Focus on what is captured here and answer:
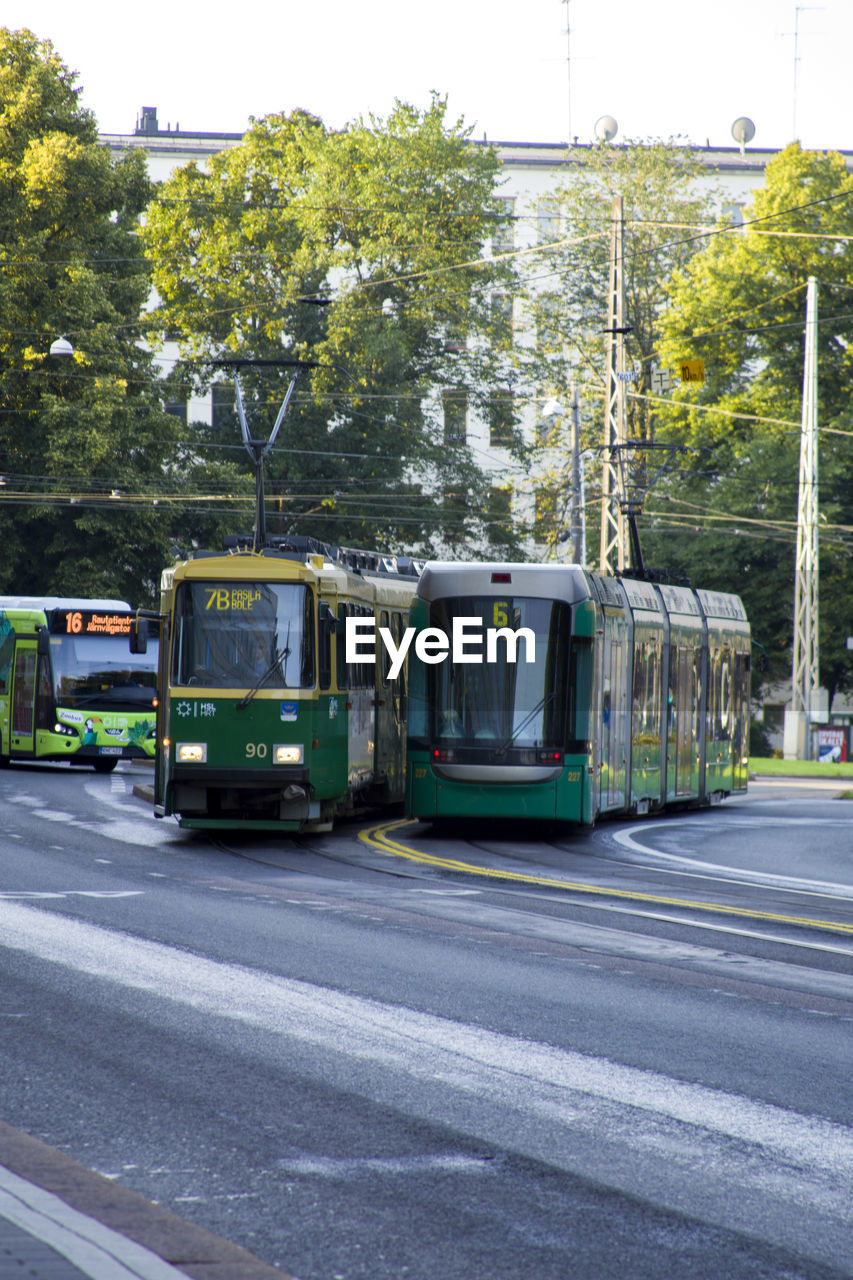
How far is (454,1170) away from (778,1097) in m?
1.65

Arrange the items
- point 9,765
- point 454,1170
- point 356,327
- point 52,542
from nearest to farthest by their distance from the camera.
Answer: point 454,1170 → point 9,765 → point 52,542 → point 356,327

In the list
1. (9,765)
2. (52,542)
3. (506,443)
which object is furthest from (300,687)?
(506,443)

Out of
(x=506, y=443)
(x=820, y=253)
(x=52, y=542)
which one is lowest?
(x=52, y=542)

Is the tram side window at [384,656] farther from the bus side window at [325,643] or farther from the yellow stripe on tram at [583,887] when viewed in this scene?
the bus side window at [325,643]

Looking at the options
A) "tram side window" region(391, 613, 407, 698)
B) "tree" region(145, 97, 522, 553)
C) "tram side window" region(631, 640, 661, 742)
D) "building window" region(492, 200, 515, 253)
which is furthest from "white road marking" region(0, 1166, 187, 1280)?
"building window" region(492, 200, 515, 253)

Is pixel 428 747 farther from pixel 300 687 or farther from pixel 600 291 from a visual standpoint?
pixel 600 291

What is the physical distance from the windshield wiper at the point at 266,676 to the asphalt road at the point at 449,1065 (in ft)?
12.3

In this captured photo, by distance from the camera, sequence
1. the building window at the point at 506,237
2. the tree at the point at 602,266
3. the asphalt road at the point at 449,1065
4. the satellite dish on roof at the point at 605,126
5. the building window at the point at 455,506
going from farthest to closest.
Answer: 1. the satellite dish on roof at the point at 605,126
2. the building window at the point at 506,237
3. the tree at the point at 602,266
4. the building window at the point at 455,506
5. the asphalt road at the point at 449,1065

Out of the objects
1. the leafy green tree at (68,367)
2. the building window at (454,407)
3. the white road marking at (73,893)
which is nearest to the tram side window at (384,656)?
the white road marking at (73,893)

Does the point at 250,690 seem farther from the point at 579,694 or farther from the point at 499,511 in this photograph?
the point at 499,511

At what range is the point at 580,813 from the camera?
62.5 feet

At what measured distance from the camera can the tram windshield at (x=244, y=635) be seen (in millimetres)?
18141

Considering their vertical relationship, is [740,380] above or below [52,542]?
above

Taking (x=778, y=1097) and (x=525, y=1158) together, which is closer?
(x=525, y=1158)
